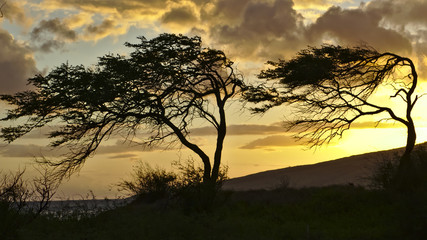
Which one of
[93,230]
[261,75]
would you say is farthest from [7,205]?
[261,75]

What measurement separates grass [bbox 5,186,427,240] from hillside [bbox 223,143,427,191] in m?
9.51

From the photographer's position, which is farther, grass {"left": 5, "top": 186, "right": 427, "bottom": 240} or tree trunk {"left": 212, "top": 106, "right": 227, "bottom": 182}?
tree trunk {"left": 212, "top": 106, "right": 227, "bottom": 182}

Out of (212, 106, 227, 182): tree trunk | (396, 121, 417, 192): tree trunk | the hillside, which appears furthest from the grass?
the hillside

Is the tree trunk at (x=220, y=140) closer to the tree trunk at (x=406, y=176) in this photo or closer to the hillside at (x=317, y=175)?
the hillside at (x=317, y=175)

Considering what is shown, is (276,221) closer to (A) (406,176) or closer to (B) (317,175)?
(A) (406,176)

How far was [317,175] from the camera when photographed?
3994cm

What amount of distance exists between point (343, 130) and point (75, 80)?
15104 millimetres

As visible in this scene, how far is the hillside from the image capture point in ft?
121

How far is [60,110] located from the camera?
94.9 feet

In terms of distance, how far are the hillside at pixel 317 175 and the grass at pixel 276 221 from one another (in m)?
9.51

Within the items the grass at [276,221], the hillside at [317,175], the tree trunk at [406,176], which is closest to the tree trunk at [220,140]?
the grass at [276,221]

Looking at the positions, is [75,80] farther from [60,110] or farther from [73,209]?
[73,209]

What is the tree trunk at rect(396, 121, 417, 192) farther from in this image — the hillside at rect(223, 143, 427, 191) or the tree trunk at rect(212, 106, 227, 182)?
the hillside at rect(223, 143, 427, 191)

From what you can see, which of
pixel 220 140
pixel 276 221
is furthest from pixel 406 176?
pixel 220 140
